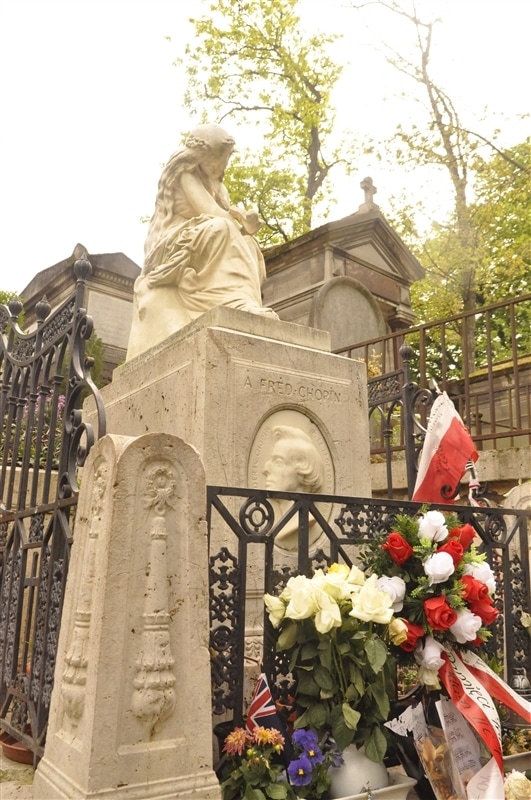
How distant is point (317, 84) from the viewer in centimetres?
2011

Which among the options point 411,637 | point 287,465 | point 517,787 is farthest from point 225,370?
point 517,787

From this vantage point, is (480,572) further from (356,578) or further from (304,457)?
(304,457)

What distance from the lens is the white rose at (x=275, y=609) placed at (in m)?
2.80

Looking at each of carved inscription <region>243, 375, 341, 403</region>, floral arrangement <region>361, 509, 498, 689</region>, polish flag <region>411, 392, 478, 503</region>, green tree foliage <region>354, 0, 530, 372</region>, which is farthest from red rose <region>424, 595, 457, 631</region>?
green tree foliage <region>354, 0, 530, 372</region>

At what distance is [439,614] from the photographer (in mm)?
2926

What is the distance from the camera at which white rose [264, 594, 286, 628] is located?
2805mm

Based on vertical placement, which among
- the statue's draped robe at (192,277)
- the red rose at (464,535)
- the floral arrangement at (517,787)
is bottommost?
the floral arrangement at (517,787)

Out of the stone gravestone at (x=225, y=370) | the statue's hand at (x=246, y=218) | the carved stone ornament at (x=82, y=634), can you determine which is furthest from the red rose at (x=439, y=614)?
the statue's hand at (x=246, y=218)

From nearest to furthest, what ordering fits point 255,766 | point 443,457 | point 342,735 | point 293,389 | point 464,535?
point 255,766
point 342,735
point 464,535
point 293,389
point 443,457

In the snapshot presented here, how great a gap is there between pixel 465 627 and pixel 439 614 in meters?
0.16

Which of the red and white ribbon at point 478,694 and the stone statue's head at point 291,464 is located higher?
the stone statue's head at point 291,464

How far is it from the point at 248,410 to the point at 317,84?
1891 cm

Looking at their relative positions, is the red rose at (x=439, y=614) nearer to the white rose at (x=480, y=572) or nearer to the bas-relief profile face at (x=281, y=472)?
the white rose at (x=480, y=572)

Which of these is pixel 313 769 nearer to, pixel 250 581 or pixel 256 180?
pixel 250 581
